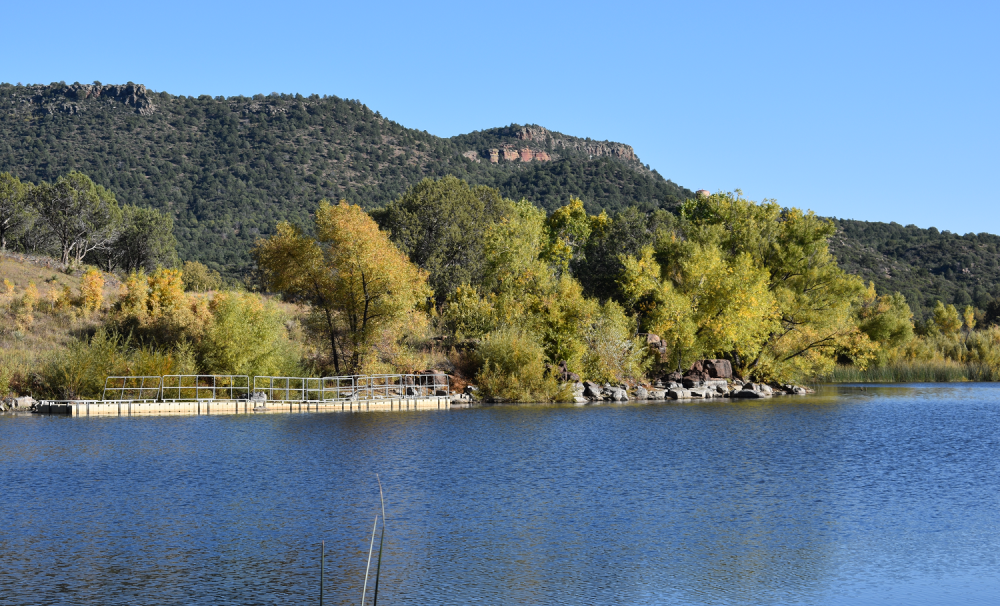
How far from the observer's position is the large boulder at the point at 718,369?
194 ft

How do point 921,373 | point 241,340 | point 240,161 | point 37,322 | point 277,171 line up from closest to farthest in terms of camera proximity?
point 241,340 → point 37,322 → point 921,373 → point 277,171 → point 240,161

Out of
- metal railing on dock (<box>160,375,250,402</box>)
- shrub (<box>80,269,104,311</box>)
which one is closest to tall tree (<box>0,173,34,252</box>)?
shrub (<box>80,269,104,311</box>)

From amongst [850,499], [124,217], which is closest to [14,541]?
[850,499]

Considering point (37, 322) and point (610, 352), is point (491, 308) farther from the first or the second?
point (37, 322)

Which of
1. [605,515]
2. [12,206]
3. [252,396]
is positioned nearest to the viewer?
[605,515]

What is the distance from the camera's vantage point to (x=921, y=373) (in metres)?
69.8

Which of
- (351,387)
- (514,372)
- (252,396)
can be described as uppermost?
(514,372)

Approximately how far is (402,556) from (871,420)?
29221 mm

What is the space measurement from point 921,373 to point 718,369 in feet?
71.0

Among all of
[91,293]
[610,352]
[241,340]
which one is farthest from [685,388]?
[91,293]

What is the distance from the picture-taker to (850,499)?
19.1m

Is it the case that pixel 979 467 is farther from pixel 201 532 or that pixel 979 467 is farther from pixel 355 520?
pixel 201 532

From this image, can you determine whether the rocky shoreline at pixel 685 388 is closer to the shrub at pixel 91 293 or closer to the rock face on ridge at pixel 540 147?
the shrub at pixel 91 293

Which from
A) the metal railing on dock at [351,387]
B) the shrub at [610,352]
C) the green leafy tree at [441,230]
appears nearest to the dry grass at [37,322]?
the metal railing on dock at [351,387]
